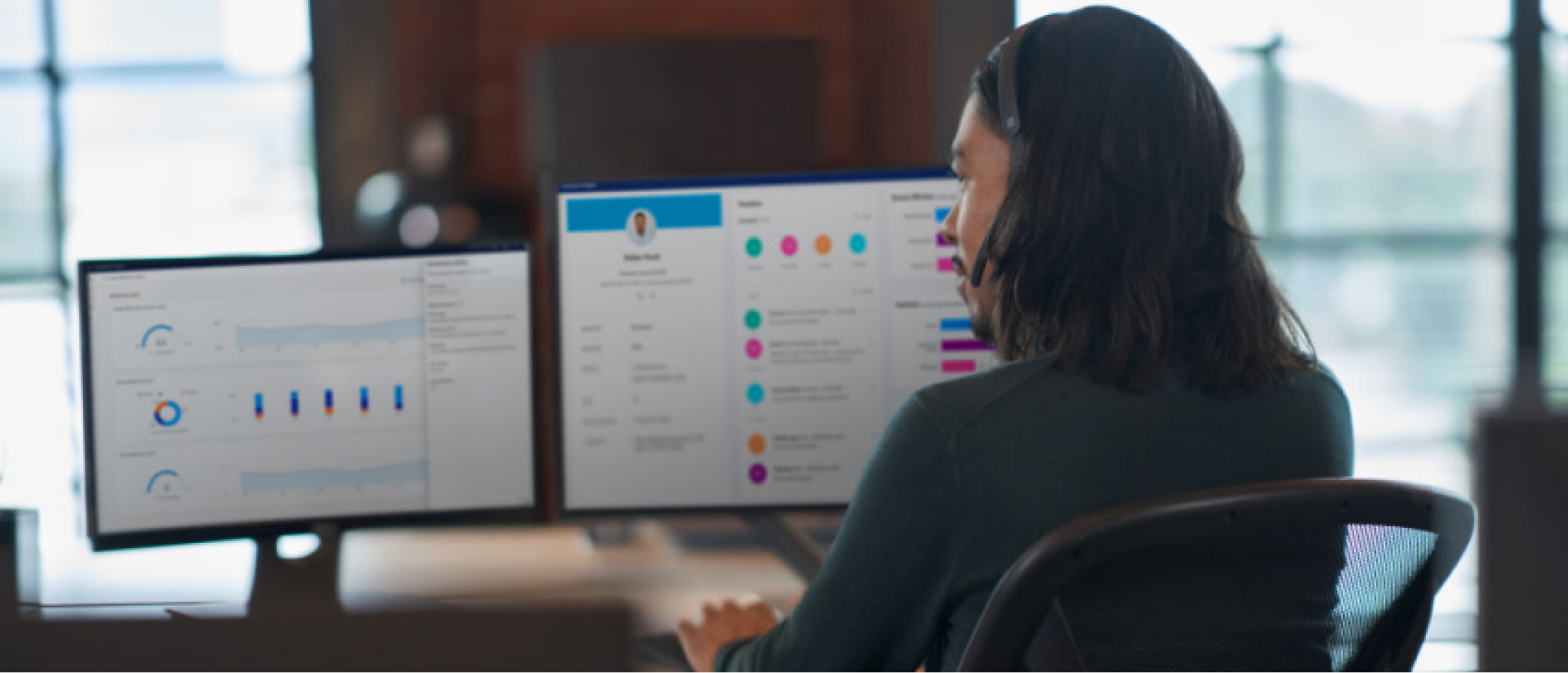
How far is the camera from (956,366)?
4.56 ft

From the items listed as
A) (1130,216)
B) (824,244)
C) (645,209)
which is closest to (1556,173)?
(824,244)

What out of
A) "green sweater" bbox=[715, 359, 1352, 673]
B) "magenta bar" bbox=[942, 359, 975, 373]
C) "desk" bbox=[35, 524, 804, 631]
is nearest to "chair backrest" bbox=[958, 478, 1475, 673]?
"green sweater" bbox=[715, 359, 1352, 673]

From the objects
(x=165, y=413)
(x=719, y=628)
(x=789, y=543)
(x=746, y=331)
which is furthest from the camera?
(x=789, y=543)

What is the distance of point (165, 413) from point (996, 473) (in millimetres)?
901

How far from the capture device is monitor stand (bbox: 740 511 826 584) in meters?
1.39

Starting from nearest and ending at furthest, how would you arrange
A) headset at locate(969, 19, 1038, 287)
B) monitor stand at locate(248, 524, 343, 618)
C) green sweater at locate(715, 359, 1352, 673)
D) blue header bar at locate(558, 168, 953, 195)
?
1. green sweater at locate(715, 359, 1352, 673)
2. headset at locate(969, 19, 1038, 287)
3. monitor stand at locate(248, 524, 343, 618)
4. blue header bar at locate(558, 168, 953, 195)

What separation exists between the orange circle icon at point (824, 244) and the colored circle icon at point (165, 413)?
69 centimetres

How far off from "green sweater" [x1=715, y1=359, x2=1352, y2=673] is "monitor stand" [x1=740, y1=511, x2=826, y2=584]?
1.54ft

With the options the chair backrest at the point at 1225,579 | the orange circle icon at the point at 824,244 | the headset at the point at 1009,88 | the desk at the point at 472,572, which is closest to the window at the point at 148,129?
the desk at the point at 472,572

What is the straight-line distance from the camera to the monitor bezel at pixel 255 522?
1247 millimetres

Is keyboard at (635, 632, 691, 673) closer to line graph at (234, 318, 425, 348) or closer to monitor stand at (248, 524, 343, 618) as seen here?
monitor stand at (248, 524, 343, 618)

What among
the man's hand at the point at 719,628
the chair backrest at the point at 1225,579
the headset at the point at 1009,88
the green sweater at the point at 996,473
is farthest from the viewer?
the man's hand at the point at 719,628

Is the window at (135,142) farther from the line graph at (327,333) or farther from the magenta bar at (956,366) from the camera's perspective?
the magenta bar at (956,366)

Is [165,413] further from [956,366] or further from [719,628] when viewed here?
[956,366]
